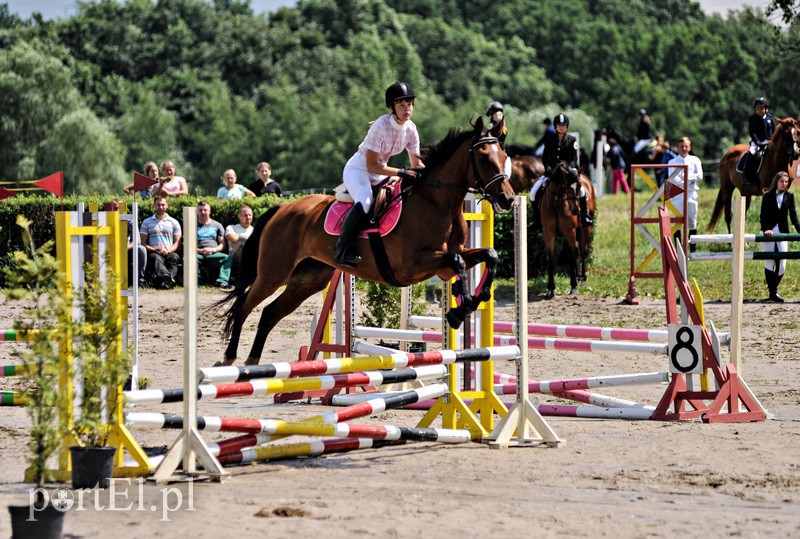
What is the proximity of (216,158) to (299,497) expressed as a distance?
49.9 m

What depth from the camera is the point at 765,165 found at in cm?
1770

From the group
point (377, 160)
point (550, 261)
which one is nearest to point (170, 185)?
point (550, 261)

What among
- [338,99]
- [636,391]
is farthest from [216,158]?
[636,391]

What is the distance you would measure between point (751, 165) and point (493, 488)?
13.6 meters

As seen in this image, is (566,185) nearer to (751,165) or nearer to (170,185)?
(751,165)

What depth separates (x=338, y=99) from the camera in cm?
5712

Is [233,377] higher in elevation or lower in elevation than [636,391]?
higher

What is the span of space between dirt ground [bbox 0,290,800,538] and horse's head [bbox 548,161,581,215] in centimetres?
694

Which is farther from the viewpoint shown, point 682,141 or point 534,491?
point 682,141

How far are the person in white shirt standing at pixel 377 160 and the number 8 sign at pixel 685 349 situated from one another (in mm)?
2128

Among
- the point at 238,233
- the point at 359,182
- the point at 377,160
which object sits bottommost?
the point at 238,233

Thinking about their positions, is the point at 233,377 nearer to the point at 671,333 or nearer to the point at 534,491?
the point at 534,491

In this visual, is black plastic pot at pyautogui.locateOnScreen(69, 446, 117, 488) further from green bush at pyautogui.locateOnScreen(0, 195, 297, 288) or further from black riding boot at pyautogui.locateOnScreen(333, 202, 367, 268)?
green bush at pyautogui.locateOnScreen(0, 195, 297, 288)

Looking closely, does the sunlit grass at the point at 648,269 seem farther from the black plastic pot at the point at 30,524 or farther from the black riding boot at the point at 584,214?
the black plastic pot at the point at 30,524
